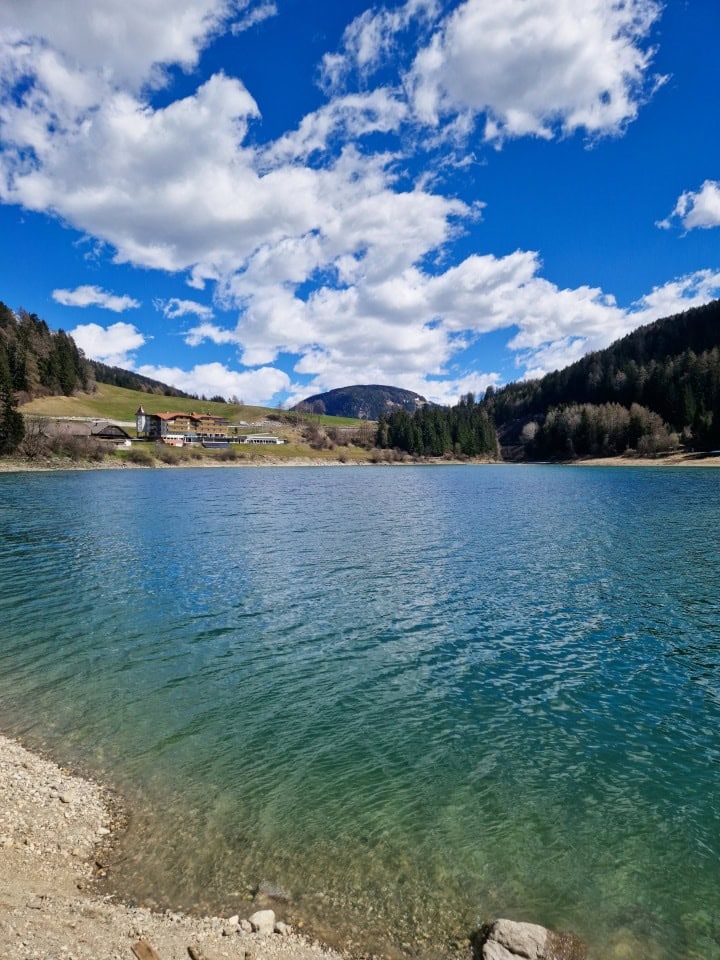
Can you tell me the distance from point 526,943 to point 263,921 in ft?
14.0

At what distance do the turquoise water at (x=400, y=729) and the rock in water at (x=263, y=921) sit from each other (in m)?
0.68

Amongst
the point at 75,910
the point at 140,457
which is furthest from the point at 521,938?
the point at 140,457

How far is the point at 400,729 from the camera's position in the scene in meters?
15.3

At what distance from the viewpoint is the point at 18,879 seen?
29.6ft

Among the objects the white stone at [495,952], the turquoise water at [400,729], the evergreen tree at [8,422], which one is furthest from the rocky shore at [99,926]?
the evergreen tree at [8,422]

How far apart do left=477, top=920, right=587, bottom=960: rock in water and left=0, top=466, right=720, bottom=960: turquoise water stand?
35 centimetres

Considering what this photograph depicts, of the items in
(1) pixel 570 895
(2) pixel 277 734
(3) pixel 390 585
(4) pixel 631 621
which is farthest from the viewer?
(3) pixel 390 585

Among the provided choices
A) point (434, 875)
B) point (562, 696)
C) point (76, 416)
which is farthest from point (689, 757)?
point (76, 416)

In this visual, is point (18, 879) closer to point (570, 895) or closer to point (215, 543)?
point (570, 895)

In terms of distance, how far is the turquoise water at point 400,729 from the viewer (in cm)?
968

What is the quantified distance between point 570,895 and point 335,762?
6.14 meters

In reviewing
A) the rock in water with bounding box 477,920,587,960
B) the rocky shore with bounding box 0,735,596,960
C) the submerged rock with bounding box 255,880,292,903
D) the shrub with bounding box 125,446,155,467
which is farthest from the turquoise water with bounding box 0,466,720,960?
the shrub with bounding box 125,446,155,467

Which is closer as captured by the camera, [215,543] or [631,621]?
[631,621]

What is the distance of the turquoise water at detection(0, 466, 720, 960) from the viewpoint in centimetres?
968
